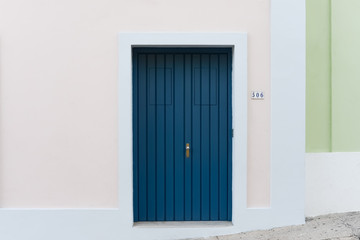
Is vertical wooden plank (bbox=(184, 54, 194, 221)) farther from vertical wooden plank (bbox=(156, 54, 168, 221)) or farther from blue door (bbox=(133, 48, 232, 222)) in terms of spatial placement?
vertical wooden plank (bbox=(156, 54, 168, 221))

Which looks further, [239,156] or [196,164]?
[196,164]

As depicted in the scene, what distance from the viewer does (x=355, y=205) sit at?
6.14 metres

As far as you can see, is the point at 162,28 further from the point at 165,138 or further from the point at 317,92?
the point at 317,92

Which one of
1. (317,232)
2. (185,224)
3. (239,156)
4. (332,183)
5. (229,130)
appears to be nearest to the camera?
(317,232)

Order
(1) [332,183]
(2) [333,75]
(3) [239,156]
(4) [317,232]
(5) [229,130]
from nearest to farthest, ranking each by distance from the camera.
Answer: (4) [317,232] → (3) [239,156] → (5) [229,130] → (1) [332,183] → (2) [333,75]

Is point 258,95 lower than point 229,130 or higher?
higher

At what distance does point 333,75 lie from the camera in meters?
6.23

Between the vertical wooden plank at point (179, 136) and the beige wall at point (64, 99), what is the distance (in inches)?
22.1

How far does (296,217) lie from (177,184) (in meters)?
1.61

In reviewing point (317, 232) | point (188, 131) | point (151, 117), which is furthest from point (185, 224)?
point (317, 232)

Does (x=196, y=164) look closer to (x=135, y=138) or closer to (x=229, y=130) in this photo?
(x=229, y=130)

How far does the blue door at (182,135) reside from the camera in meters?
5.85

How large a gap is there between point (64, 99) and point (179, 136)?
5.18 feet

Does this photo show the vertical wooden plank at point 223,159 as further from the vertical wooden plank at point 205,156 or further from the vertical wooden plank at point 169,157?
the vertical wooden plank at point 169,157
